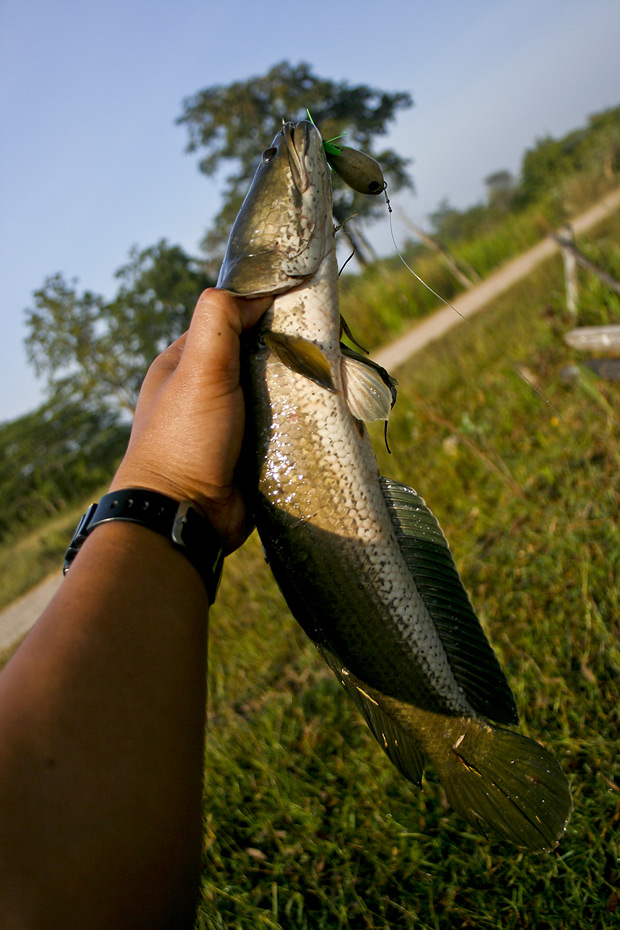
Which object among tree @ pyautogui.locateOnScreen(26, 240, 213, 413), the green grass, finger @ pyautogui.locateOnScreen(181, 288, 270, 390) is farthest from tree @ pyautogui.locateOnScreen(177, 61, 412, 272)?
finger @ pyautogui.locateOnScreen(181, 288, 270, 390)

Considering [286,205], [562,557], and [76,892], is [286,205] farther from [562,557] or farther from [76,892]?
[562,557]

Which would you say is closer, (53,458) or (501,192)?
(53,458)

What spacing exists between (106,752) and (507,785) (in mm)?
1107

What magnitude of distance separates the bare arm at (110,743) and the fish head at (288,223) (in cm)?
73

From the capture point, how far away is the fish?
170 cm

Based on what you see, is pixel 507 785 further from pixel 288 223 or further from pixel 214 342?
pixel 288 223

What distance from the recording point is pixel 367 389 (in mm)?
1818

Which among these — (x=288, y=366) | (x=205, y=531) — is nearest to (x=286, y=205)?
(x=288, y=366)

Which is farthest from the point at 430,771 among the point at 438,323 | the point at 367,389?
the point at 438,323

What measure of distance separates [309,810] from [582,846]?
42.8 inches

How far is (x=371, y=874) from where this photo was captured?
2.32 meters

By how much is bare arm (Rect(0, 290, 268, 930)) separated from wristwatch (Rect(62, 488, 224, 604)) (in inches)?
1.1

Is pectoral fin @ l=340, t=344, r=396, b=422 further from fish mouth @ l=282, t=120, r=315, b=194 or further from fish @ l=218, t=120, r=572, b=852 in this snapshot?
fish mouth @ l=282, t=120, r=315, b=194

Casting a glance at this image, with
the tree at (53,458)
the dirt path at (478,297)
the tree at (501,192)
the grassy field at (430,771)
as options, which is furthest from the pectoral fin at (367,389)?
the tree at (501,192)
